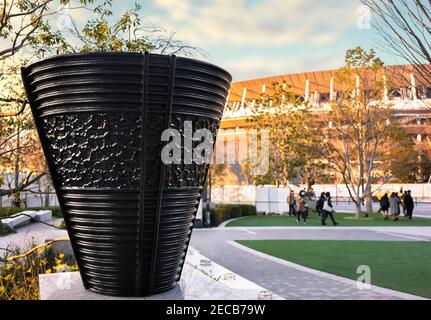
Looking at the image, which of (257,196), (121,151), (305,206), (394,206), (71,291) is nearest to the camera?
(121,151)

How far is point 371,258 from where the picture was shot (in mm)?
10062

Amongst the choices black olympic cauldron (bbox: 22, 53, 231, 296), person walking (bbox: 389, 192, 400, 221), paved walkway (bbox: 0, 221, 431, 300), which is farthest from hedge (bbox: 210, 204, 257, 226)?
black olympic cauldron (bbox: 22, 53, 231, 296)

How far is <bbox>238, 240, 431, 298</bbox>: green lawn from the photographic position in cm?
766

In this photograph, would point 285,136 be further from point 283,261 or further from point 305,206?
point 283,261

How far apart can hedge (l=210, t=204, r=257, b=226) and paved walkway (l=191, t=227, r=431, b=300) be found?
247 centimetres

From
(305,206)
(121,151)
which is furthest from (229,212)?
(121,151)

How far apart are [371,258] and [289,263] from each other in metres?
1.93

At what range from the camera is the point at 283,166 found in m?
28.4

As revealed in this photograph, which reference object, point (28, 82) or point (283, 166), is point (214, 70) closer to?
point (28, 82)

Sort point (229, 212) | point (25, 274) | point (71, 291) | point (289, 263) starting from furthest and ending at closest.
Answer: point (229, 212), point (289, 263), point (25, 274), point (71, 291)

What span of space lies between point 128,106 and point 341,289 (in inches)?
199

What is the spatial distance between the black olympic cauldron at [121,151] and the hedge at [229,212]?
15837 mm

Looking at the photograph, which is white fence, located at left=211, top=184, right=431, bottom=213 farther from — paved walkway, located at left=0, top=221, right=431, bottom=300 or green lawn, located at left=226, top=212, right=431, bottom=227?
paved walkway, located at left=0, top=221, right=431, bottom=300

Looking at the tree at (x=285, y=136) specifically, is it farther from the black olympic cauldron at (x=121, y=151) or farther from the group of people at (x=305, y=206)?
the black olympic cauldron at (x=121, y=151)
